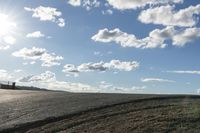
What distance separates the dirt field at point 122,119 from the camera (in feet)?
44.0

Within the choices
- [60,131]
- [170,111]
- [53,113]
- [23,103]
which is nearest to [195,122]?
[170,111]

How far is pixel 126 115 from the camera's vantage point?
15.6 m

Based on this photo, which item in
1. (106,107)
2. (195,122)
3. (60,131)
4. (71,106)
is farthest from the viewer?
(71,106)

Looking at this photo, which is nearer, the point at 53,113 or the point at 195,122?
the point at 195,122

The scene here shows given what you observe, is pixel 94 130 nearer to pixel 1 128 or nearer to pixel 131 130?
pixel 131 130

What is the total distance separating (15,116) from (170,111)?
7.29m

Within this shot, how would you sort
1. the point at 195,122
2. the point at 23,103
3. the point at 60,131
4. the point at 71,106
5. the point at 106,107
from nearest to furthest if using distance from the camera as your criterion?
the point at 195,122 < the point at 60,131 < the point at 106,107 < the point at 71,106 < the point at 23,103

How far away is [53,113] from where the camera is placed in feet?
60.9

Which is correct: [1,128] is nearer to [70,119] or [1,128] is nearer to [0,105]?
[70,119]

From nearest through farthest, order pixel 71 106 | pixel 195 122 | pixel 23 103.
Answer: pixel 195 122
pixel 71 106
pixel 23 103

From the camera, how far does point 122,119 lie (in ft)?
49.3

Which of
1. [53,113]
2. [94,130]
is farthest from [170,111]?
[53,113]

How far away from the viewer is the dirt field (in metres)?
13.4

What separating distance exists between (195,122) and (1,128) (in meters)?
7.53
